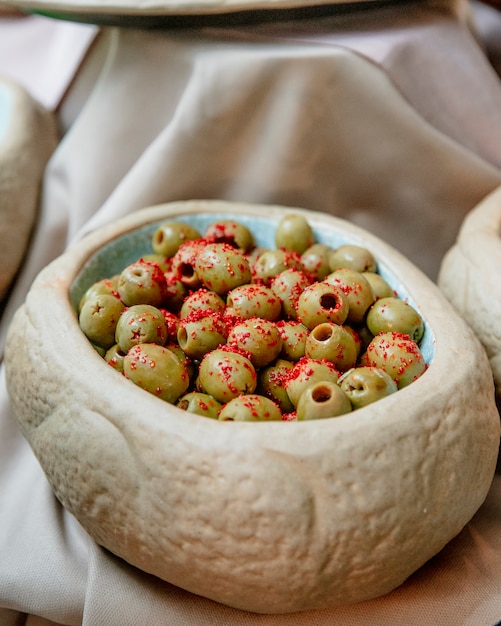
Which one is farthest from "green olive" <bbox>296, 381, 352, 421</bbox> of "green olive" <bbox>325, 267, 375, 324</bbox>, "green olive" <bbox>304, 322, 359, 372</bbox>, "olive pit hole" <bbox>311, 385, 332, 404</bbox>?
"green olive" <bbox>325, 267, 375, 324</bbox>

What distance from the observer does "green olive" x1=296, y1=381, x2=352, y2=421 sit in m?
0.73

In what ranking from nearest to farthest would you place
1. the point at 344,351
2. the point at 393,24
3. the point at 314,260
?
the point at 344,351, the point at 314,260, the point at 393,24

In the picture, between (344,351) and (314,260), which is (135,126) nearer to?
(314,260)

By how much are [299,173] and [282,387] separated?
1.75 ft

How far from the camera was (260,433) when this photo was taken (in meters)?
0.69

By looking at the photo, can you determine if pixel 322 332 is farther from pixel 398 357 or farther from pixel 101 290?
pixel 101 290

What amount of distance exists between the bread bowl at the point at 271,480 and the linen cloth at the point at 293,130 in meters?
0.29

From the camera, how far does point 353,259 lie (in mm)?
1017

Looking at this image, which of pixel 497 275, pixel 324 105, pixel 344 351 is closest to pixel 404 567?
pixel 344 351

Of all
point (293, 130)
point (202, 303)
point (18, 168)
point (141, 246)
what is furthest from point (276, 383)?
point (18, 168)

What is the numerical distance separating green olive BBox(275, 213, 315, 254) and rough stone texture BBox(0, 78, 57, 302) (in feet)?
1.69

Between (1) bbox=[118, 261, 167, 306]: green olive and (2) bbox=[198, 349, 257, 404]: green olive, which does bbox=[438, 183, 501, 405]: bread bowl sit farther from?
(1) bbox=[118, 261, 167, 306]: green olive

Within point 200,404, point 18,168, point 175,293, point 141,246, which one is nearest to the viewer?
point 200,404

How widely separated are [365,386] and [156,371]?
0.83 feet
